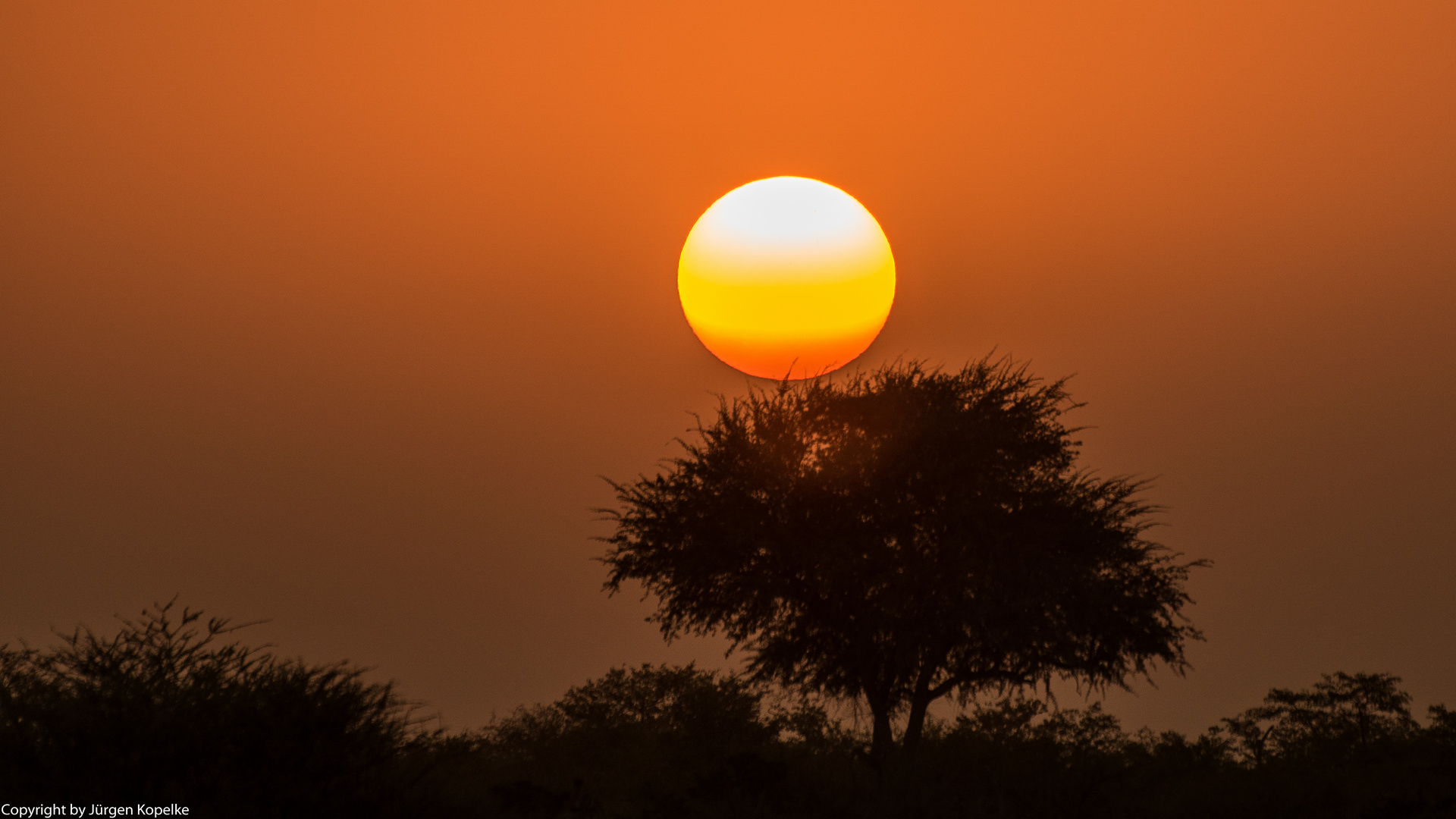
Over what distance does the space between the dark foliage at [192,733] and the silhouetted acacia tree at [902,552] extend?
10897 mm

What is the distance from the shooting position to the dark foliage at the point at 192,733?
55.1 feet

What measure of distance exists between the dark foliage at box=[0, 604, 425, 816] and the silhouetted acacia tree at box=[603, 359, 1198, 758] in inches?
429

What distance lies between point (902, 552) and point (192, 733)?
14.7 metres

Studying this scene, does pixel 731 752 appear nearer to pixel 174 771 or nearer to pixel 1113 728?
pixel 1113 728

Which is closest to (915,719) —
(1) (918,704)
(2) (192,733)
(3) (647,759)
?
(1) (918,704)

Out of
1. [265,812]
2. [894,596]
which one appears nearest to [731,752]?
[894,596]

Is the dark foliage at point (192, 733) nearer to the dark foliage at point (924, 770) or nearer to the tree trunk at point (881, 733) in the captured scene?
the dark foliage at point (924, 770)

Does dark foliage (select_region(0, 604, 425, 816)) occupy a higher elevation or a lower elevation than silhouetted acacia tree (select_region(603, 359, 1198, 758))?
lower

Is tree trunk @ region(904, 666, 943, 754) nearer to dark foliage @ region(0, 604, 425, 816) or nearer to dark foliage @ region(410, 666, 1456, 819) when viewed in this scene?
dark foliage @ region(410, 666, 1456, 819)

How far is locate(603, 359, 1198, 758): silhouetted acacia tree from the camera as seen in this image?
26.7 meters

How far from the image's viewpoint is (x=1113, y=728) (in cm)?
3859

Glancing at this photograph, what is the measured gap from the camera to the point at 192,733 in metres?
17.2

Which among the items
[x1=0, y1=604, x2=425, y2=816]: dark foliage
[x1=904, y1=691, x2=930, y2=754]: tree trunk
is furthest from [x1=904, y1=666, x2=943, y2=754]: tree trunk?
[x1=0, y1=604, x2=425, y2=816]: dark foliage

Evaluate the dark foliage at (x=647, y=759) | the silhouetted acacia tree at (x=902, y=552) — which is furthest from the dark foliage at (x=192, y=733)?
the silhouetted acacia tree at (x=902, y=552)
